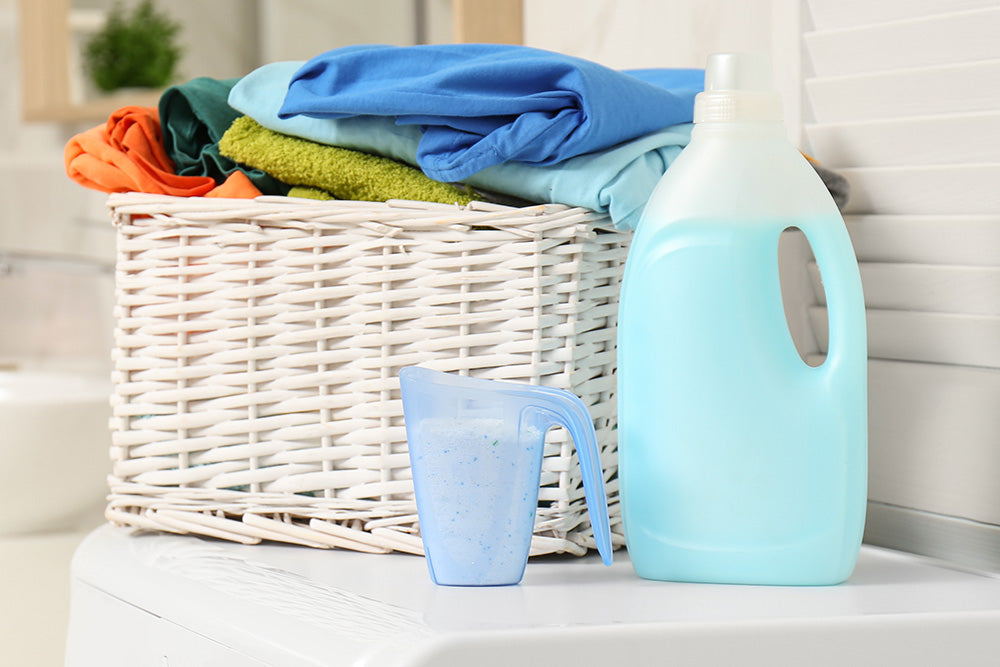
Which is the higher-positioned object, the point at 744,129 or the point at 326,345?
the point at 744,129

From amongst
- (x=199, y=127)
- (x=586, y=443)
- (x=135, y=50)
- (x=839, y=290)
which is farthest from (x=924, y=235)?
(x=135, y=50)

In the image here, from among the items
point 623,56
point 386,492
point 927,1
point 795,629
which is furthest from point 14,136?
point 795,629

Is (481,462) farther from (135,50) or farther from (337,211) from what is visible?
(135,50)

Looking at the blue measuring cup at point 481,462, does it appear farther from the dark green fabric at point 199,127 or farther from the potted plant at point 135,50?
the potted plant at point 135,50

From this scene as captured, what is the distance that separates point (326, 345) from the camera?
62cm

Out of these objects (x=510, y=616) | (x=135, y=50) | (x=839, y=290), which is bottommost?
(x=510, y=616)

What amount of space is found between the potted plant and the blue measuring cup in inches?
48.4

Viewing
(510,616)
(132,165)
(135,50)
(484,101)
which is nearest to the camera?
(510,616)

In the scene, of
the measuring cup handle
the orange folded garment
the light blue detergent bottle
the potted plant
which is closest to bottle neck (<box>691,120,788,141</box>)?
the light blue detergent bottle

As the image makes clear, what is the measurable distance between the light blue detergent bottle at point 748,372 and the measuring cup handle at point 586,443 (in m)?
0.03

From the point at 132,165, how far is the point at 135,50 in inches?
40.5

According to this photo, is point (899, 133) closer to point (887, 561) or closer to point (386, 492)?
point (887, 561)

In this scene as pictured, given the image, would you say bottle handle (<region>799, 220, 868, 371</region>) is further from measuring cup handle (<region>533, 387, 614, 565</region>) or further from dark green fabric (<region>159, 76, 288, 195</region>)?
dark green fabric (<region>159, 76, 288, 195</region>)

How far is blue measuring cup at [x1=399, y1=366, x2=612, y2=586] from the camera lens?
503 mm
